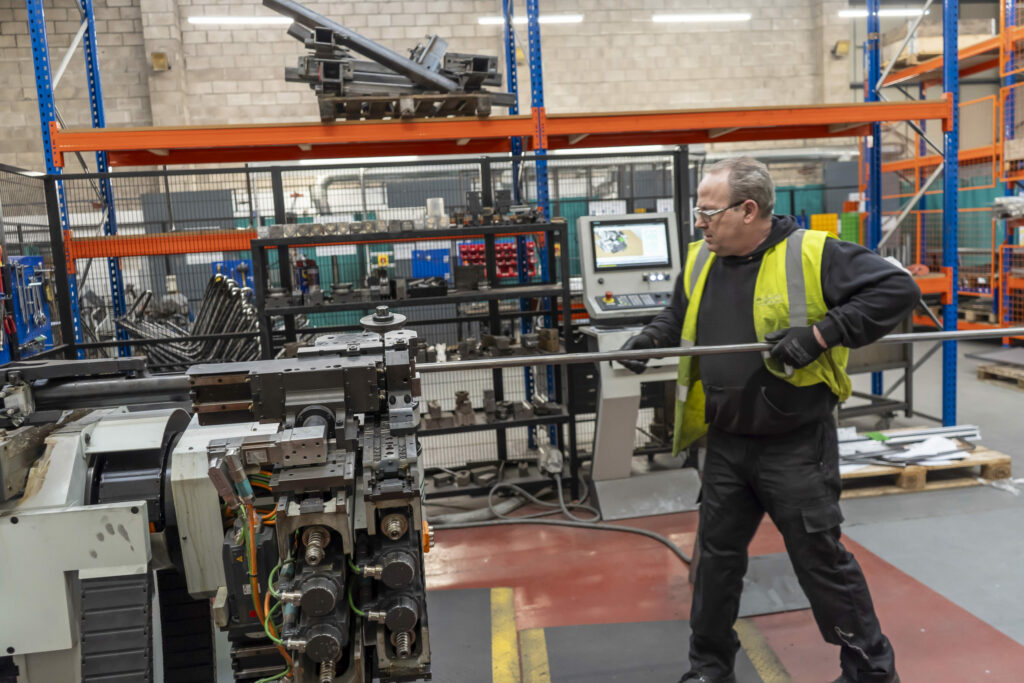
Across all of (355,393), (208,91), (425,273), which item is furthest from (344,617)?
(208,91)

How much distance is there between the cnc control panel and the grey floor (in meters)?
1.89

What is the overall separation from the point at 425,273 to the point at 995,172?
7.91m

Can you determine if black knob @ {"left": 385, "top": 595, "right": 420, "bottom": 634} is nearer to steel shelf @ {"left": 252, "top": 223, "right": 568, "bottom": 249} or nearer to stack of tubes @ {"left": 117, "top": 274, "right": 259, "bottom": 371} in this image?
steel shelf @ {"left": 252, "top": 223, "right": 568, "bottom": 249}

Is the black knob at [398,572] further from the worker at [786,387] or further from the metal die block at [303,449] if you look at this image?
the worker at [786,387]

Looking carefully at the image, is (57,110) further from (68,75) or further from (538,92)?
(68,75)

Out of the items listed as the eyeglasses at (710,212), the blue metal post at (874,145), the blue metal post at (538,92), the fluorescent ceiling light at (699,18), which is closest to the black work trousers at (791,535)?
the eyeglasses at (710,212)

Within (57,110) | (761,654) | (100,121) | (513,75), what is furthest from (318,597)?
(100,121)

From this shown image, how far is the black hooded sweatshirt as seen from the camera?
236cm

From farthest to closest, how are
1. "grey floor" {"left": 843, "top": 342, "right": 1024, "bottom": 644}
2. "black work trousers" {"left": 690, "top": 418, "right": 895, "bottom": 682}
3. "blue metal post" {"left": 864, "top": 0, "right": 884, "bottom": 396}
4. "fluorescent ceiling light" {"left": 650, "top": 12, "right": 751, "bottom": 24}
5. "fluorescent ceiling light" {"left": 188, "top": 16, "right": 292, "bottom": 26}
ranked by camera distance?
"fluorescent ceiling light" {"left": 650, "top": 12, "right": 751, "bottom": 24} < "fluorescent ceiling light" {"left": 188, "top": 16, "right": 292, "bottom": 26} < "blue metal post" {"left": 864, "top": 0, "right": 884, "bottom": 396} < "grey floor" {"left": 843, "top": 342, "right": 1024, "bottom": 644} < "black work trousers" {"left": 690, "top": 418, "right": 895, "bottom": 682}

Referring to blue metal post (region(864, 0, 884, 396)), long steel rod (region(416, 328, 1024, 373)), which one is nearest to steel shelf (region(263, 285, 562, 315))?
long steel rod (region(416, 328, 1024, 373))

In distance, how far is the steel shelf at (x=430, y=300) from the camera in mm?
4594

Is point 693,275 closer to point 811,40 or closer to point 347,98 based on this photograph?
point 347,98

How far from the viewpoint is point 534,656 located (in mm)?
3191

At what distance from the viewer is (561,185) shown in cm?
1247
